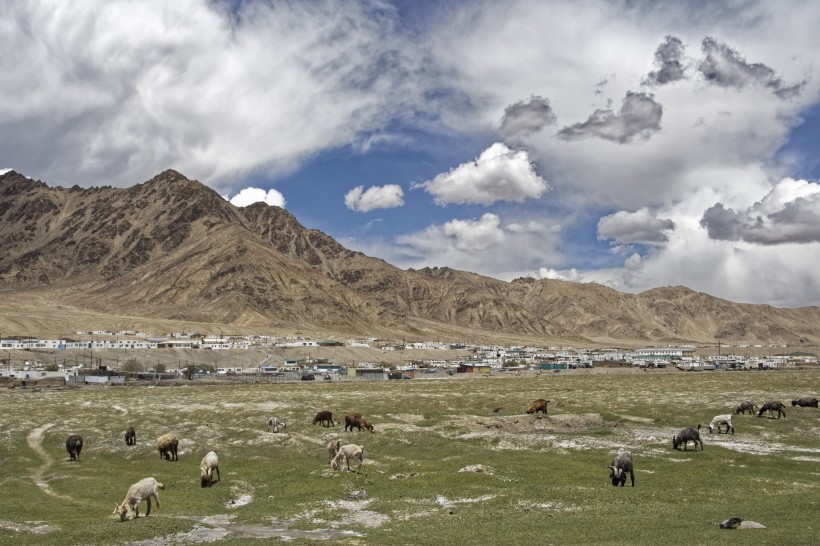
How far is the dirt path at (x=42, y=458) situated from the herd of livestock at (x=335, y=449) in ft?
5.29

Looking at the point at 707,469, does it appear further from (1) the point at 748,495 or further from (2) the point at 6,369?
(2) the point at 6,369

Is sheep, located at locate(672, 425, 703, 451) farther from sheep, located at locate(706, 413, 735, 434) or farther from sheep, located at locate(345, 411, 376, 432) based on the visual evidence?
sheep, located at locate(345, 411, 376, 432)

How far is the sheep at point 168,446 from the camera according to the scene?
40156mm

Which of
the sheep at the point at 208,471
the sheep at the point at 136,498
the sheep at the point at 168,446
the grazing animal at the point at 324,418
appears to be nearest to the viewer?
the sheep at the point at 136,498

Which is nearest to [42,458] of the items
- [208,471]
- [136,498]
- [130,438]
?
[130,438]

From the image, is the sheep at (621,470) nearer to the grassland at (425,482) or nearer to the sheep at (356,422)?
the grassland at (425,482)

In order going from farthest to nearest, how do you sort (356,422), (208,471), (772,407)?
(772,407), (356,422), (208,471)

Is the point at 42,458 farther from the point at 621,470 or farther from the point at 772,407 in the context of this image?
the point at 772,407

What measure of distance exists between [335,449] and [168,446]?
418 inches

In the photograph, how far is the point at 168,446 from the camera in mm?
40312

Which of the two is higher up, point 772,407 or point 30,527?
point 772,407

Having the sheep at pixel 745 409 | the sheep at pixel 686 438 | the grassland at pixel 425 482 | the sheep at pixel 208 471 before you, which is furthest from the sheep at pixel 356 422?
the sheep at pixel 745 409

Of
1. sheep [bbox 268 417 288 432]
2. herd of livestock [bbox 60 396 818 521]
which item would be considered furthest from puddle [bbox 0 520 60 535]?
sheep [bbox 268 417 288 432]

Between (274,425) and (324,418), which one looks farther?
(324,418)
